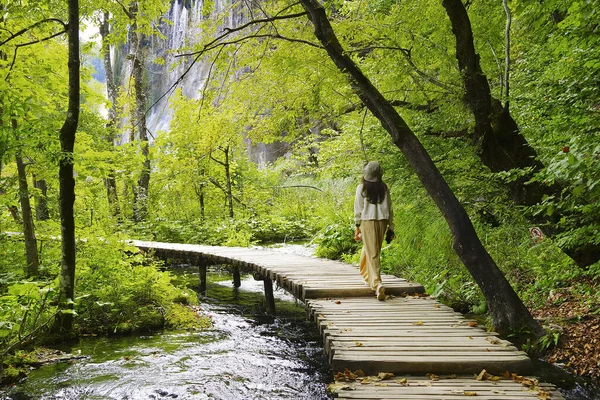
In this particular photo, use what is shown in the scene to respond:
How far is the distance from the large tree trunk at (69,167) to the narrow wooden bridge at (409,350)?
339cm

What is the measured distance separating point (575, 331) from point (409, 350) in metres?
2.70

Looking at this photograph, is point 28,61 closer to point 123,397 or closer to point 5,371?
point 5,371

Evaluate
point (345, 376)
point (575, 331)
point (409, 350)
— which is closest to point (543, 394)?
point (409, 350)

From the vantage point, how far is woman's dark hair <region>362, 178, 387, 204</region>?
6.15 meters

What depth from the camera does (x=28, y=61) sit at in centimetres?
746

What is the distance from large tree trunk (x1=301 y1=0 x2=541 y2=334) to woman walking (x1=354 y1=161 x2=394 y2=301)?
87 centimetres

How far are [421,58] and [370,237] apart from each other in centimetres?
278

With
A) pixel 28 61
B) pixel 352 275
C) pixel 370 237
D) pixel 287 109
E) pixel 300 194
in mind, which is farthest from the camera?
pixel 300 194

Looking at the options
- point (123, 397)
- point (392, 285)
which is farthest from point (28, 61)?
point (392, 285)

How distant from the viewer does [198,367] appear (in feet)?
18.7

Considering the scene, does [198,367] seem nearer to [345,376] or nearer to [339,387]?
[345,376]

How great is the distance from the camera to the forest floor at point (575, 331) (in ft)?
16.3

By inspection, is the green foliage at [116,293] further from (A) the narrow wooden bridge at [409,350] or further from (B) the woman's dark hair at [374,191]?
(B) the woman's dark hair at [374,191]

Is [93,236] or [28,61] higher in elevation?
[28,61]
